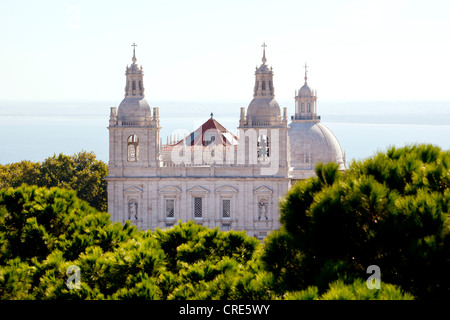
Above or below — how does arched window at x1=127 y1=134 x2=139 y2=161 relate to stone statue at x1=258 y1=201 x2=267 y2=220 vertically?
above

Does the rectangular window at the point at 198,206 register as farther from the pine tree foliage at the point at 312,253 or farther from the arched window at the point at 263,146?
the pine tree foliage at the point at 312,253

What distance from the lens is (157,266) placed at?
1361 inches

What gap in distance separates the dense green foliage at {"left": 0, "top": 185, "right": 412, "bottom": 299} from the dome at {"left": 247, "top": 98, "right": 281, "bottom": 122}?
112 feet

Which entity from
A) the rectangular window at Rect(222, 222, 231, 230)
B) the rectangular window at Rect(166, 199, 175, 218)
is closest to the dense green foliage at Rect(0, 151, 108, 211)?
the rectangular window at Rect(166, 199, 175, 218)

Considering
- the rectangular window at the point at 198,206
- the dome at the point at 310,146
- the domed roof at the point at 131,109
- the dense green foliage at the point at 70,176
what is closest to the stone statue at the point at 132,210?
the rectangular window at the point at 198,206

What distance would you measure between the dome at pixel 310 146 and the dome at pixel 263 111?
10823mm

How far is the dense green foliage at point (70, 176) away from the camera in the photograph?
9262 cm

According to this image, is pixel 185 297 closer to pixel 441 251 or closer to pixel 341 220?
pixel 341 220

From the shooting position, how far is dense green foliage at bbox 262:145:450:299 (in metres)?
24.5

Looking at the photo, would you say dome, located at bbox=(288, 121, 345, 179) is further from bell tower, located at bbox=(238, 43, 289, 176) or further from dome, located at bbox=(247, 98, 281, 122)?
dome, located at bbox=(247, 98, 281, 122)

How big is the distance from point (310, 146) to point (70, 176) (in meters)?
23.9

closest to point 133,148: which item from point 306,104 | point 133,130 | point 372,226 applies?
point 133,130

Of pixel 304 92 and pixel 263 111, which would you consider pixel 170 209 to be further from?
pixel 304 92
